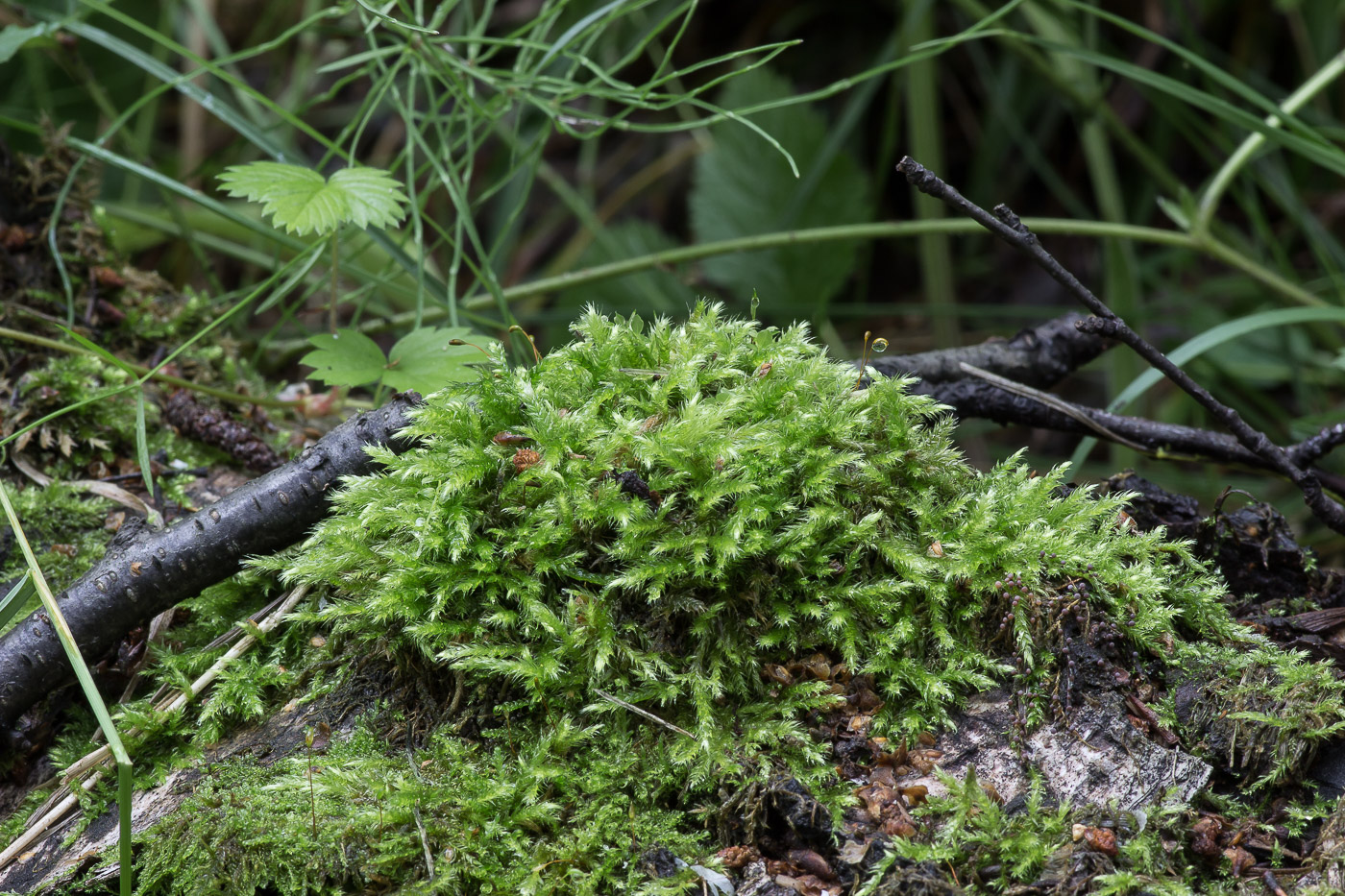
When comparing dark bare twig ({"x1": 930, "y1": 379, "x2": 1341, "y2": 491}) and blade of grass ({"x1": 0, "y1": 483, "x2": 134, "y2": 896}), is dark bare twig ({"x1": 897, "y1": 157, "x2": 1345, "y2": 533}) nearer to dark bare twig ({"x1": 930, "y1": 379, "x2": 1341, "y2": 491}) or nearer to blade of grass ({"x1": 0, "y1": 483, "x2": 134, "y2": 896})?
dark bare twig ({"x1": 930, "y1": 379, "x2": 1341, "y2": 491})

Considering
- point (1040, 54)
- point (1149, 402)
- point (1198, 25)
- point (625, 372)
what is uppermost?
point (1198, 25)

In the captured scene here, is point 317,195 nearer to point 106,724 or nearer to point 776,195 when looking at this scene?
point 106,724

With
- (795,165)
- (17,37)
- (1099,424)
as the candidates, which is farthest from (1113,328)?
(17,37)

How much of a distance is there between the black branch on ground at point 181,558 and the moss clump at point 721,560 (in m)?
0.09

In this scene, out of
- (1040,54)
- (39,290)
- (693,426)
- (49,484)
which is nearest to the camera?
(693,426)

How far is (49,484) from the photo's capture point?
175 centimetres

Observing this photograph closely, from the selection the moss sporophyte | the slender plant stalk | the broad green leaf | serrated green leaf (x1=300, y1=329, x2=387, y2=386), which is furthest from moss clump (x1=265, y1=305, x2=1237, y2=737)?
the broad green leaf

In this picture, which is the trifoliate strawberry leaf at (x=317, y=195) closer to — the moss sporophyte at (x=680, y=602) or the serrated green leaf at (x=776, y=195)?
the moss sporophyte at (x=680, y=602)

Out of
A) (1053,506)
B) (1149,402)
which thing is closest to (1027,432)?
(1149,402)

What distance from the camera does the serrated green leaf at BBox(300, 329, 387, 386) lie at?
5.32ft

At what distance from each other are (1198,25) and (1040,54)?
1340 mm

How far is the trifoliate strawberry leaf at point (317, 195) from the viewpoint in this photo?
1.61 metres

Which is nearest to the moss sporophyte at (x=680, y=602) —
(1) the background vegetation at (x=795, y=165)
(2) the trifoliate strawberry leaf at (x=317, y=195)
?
(2) the trifoliate strawberry leaf at (x=317, y=195)

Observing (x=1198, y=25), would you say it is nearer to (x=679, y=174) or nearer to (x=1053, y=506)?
(x=679, y=174)
